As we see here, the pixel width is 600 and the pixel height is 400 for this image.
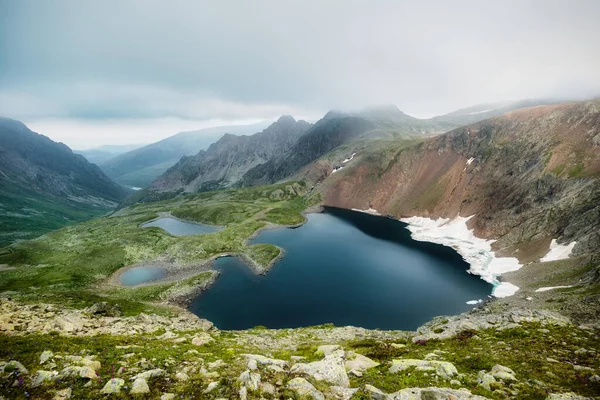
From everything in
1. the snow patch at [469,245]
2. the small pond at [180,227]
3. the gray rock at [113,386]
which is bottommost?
the snow patch at [469,245]

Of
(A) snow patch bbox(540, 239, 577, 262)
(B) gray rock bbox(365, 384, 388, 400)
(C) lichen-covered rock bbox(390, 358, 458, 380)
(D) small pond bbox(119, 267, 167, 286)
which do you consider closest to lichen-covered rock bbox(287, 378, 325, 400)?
(B) gray rock bbox(365, 384, 388, 400)

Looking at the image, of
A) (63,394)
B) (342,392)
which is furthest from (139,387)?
(342,392)

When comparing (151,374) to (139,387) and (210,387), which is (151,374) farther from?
(210,387)

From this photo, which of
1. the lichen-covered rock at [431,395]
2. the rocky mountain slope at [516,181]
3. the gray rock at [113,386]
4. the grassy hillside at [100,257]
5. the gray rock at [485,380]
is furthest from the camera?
the rocky mountain slope at [516,181]

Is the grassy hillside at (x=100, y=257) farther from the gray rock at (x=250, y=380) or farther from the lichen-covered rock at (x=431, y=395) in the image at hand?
the lichen-covered rock at (x=431, y=395)

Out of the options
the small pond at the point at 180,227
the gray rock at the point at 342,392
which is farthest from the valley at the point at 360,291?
the small pond at the point at 180,227
